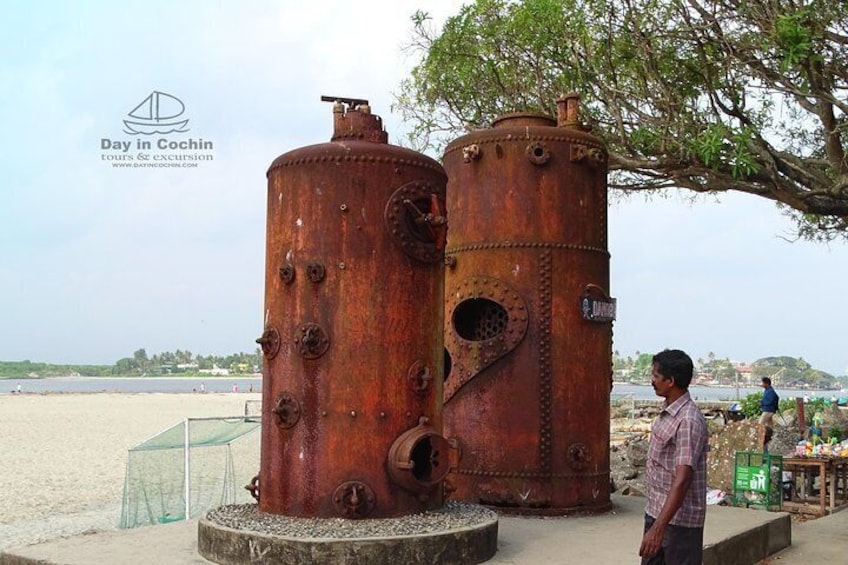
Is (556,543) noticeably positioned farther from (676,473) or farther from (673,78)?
(673,78)

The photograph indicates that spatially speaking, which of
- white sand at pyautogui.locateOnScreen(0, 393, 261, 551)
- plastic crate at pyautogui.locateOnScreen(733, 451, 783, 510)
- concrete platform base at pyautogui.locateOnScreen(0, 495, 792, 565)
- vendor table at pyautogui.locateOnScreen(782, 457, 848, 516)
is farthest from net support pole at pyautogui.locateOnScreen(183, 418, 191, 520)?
vendor table at pyautogui.locateOnScreen(782, 457, 848, 516)

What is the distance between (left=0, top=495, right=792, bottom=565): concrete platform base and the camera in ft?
20.0

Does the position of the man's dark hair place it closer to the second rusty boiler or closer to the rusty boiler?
the rusty boiler

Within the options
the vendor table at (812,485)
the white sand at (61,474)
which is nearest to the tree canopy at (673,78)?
the vendor table at (812,485)

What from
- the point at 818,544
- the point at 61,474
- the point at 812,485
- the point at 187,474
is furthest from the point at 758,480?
the point at 61,474

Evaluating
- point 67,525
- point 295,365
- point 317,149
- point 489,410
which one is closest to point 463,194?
point 489,410

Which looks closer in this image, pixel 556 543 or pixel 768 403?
pixel 556 543

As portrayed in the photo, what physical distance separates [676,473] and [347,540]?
214 centimetres

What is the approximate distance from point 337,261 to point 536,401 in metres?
3.09

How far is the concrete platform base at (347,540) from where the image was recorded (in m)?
5.50

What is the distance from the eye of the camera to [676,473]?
448cm

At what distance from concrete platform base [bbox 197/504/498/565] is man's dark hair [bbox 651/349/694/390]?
195 cm

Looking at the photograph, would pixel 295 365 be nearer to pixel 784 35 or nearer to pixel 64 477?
pixel 784 35

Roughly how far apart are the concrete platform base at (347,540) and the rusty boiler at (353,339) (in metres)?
0.24
